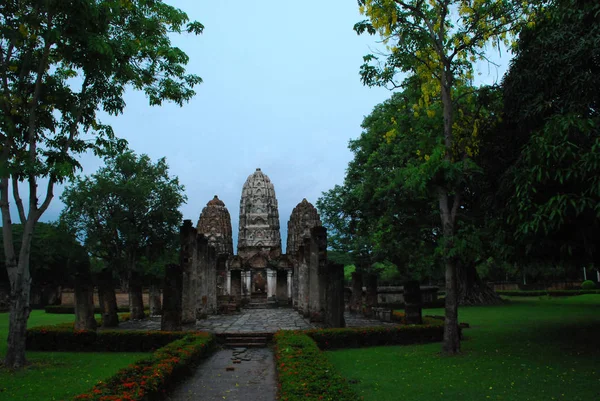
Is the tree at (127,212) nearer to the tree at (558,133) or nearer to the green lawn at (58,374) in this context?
the green lawn at (58,374)

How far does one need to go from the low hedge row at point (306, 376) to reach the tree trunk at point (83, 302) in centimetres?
740

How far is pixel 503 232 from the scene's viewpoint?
38.5 ft

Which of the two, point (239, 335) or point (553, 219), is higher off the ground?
point (553, 219)

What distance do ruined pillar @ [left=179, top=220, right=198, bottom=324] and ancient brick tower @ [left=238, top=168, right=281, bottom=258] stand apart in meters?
32.0

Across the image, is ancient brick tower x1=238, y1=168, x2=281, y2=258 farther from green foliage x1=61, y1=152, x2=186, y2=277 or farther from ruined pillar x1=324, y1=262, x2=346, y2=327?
ruined pillar x1=324, y1=262, x2=346, y2=327

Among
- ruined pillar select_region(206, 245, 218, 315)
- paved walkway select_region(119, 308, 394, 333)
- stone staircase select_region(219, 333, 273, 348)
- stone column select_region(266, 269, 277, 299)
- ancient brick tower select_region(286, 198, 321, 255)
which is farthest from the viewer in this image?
ancient brick tower select_region(286, 198, 321, 255)

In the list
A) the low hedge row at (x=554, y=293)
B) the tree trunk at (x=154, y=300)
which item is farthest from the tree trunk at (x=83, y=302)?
the low hedge row at (x=554, y=293)

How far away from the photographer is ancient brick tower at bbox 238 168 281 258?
172 ft

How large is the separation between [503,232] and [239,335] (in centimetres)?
862

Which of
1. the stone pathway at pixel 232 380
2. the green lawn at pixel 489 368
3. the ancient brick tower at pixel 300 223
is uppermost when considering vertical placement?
the ancient brick tower at pixel 300 223

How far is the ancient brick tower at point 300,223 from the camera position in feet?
155

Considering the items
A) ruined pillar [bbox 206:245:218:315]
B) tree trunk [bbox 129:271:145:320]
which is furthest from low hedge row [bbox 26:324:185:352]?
ruined pillar [bbox 206:245:218:315]

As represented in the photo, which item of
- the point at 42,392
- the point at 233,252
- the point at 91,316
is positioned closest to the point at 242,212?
the point at 233,252

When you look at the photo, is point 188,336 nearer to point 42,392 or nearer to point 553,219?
point 42,392
